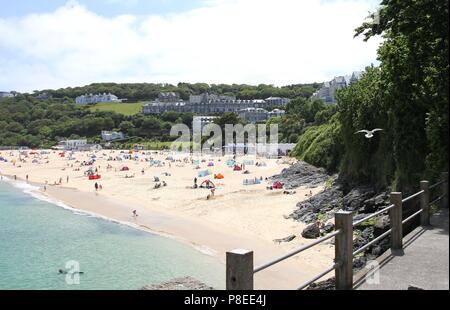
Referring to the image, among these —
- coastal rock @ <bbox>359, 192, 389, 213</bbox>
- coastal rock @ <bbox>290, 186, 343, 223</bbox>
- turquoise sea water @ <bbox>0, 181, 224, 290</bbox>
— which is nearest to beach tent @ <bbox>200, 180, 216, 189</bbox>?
turquoise sea water @ <bbox>0, 181, 224, 290</bbox>

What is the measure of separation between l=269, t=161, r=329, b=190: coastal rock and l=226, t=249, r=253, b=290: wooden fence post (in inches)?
1283

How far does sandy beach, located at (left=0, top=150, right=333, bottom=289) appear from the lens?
1991 cm

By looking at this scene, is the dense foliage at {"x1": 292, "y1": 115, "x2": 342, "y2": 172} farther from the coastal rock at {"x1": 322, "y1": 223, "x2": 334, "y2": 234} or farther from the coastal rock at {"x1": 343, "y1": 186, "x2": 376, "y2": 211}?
the coastal rock at {"x1": 322, "y1": 223, "x2": 334, "y2": 234}

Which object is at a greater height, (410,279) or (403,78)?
(403,78)

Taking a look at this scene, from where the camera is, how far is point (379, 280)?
6074mm

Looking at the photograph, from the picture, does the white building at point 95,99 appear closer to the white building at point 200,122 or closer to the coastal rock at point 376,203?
the white building at point 200,122

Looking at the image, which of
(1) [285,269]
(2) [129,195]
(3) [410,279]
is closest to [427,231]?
(3) [410,279]

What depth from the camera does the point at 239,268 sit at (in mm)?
4215

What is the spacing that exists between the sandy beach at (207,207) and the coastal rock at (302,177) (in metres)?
1.67

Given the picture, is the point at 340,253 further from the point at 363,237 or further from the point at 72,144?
the point at 72,144

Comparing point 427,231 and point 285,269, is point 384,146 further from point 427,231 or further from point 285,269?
point 427,231

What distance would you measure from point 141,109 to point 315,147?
412 ft

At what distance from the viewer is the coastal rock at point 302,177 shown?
3784 centimetres

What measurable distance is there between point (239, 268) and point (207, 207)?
2986cm
